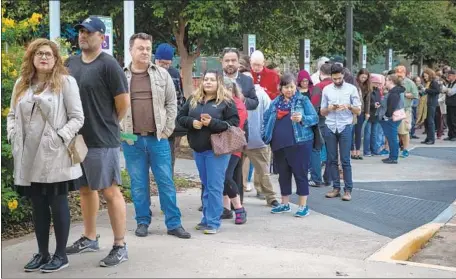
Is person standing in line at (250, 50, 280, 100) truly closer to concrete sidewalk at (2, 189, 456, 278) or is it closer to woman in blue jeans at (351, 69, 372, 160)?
concrete sidewalk at (2, 189, 456, 278)

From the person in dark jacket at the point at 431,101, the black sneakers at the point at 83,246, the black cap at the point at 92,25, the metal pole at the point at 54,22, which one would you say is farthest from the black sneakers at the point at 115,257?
the person in dark jacket at the point at 431,101

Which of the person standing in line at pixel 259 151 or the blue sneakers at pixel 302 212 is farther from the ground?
the person standing in line at pixel 259 151

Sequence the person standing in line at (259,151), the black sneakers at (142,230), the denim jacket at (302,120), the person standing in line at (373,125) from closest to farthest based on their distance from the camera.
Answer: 1. the black sneakers at (142,230)
2. the denim jacket at (302,120)
3. the person standing in line at (259,151)
4. the person standing in line at (373,125)

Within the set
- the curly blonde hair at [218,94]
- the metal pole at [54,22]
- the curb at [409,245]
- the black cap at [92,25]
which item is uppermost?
the metal pole at [54,22]

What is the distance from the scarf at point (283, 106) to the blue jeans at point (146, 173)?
1.94 meters

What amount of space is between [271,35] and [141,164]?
8.56 metres

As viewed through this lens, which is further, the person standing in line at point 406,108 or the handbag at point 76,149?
the person standing in line at point 406,108

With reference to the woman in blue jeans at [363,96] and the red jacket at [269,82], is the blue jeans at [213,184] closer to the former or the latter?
the red jacket at [269,82]

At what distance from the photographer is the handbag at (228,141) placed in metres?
6.60

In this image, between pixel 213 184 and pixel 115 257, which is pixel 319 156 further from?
pixel 115 257

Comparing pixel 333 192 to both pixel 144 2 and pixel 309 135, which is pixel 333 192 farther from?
pixel 144 2

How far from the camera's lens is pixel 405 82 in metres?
15.0

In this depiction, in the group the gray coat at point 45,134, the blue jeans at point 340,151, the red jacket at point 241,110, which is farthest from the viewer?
the blue jeans at point 340,151

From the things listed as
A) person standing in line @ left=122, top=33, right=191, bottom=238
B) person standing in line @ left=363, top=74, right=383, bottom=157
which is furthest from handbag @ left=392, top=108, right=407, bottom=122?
person standing in line @ left=122, top=33, right=191, bottom=238
